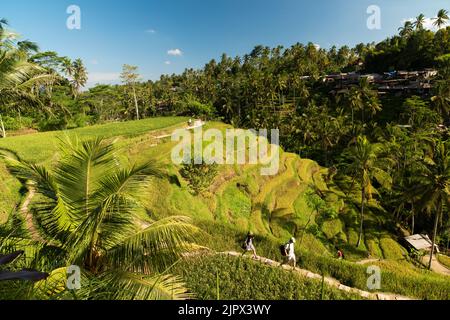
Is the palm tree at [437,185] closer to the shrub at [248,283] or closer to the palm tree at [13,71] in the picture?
the shrub at [248,283]

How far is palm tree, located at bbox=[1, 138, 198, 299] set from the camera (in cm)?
483

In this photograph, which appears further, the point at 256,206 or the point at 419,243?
the point at 256,206

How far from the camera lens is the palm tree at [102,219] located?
190 inches

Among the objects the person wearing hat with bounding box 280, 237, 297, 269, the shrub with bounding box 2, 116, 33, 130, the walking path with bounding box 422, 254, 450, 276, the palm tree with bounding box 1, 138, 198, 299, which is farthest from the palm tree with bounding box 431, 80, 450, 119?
the shrub with bounding box 2, 116, 33, 130

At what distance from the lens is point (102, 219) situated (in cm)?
499

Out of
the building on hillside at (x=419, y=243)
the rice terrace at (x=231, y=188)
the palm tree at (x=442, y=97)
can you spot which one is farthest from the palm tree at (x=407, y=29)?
the building on hillside at (x=419, y=243)

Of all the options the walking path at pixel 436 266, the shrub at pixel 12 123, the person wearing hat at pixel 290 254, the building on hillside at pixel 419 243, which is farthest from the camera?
the shrub at pixel 12 123

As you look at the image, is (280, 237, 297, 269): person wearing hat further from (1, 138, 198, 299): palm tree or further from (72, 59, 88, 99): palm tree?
(72, 59, 88, 99): palm tree

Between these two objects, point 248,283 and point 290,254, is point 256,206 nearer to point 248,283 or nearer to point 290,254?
point 290,254

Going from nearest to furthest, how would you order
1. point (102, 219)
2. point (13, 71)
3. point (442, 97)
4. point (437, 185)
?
A: point (102, 219) < point (13, 71) < point (437, 185) < point (442, 97)

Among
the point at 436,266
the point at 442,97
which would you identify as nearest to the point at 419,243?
the point at 436,266

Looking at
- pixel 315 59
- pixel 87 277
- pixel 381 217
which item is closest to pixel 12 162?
pixel 87 277

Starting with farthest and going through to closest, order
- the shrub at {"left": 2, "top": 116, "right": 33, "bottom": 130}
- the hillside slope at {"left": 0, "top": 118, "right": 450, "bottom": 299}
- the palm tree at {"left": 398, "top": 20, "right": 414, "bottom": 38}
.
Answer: the palm tree at {"left": 398, "top": 20, "right": 414, "bottom": 38} → the shrub at {"left": 2, "top": 116, "right": 33, "bottom": 130} → the hillside slope at {"left": 0, "top": 118, "right": 450, "bottom": 299}

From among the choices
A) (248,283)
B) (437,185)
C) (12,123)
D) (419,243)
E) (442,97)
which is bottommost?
(419,243)
